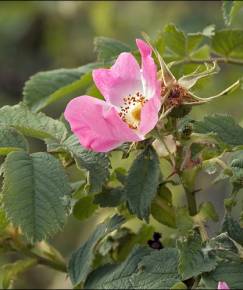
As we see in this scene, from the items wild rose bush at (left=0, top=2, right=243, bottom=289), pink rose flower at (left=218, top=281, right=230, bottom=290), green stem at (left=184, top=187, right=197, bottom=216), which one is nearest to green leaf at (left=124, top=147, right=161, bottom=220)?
wild rose bush at (left=0, top=2, right=243, bottom=289)

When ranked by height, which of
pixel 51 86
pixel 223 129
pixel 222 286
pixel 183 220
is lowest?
pixel 222 286

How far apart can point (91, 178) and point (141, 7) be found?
3078 millimetres

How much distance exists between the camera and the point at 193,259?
1.26 metres

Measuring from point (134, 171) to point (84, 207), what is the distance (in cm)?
23

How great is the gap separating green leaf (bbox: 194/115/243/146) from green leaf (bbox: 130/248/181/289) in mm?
189

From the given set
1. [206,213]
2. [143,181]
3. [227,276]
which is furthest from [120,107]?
[227,276]

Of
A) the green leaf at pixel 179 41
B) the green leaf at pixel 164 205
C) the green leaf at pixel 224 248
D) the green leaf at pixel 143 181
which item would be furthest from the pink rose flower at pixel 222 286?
the green leaf at pixel 179 41

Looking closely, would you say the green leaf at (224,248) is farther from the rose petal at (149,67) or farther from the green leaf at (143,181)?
the rose petal at (149,67)

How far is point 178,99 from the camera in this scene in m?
1.29

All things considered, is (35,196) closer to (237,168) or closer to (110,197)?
(110,197)

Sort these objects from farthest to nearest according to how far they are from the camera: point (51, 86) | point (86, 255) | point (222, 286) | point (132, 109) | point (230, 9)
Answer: point (51, 86)
point (230, 9)
point (86, 255)
point (132, 109)
point (222, 286)

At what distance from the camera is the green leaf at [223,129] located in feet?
4.42

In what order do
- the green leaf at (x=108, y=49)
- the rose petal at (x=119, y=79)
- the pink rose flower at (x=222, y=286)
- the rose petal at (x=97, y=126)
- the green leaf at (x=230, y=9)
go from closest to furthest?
the pink rose flower at (x=222, y=286) → the rose petal at (x=97, y=126) → the rose petal at (x=119, y=79) → the green leaf at (x=230, y=9) → the green leaf at (x=108, y=49)

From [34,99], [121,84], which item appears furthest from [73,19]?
[121,84]
